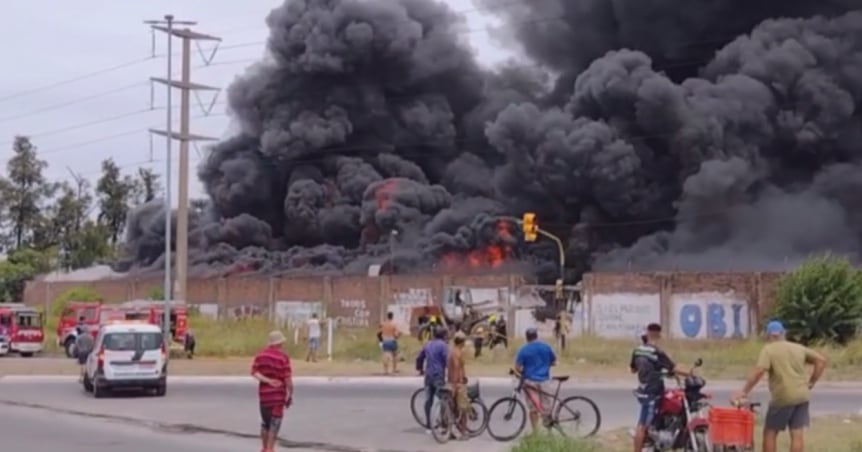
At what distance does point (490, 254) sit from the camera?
215 ft

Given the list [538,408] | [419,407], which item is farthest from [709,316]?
[538,408]

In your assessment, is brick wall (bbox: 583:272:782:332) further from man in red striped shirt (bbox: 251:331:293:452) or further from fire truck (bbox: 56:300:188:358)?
man in red striped shirt (bbox: 251:331:293:452)

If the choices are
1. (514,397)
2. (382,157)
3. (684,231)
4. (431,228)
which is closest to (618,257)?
(684,231)

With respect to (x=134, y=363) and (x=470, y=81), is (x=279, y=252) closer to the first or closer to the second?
(x=470, y=81)

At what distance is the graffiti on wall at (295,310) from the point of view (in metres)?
59.2

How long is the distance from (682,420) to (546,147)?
4936 centimetres

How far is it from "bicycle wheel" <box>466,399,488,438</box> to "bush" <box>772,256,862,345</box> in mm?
25508

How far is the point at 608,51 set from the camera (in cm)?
6981

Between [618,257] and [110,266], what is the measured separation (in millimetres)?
37843

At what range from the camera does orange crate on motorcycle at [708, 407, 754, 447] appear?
13.0 metres

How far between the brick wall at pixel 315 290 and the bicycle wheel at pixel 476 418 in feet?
113

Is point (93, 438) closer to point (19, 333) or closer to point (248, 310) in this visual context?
point (19, 333)

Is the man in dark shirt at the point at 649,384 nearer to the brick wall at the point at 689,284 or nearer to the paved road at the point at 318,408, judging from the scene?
the paved road at the point at 318,408

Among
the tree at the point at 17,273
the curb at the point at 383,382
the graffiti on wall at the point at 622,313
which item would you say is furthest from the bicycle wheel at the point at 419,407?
the tree at the point at 17,273
